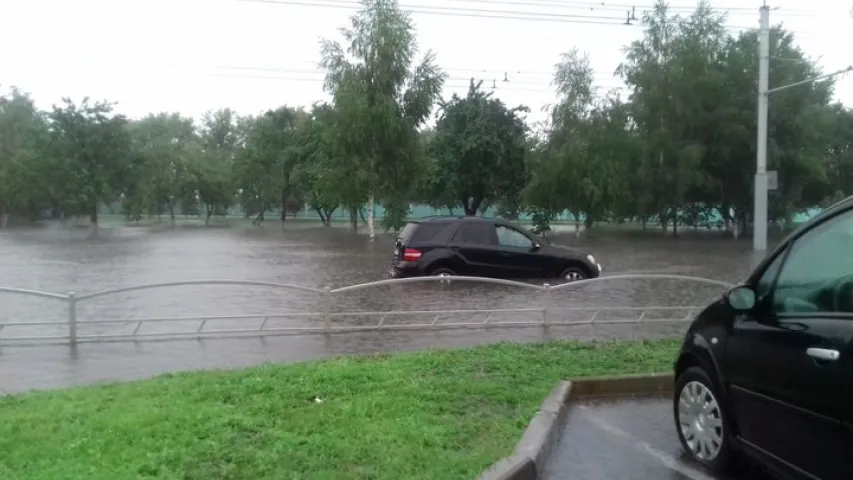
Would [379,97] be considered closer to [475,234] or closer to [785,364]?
[475,234]

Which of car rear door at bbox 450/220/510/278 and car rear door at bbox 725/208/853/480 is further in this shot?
car rear door at bbox 450/220/510/278

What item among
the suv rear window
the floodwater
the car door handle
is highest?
the suv rear window

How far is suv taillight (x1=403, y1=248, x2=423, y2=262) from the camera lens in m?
16.0

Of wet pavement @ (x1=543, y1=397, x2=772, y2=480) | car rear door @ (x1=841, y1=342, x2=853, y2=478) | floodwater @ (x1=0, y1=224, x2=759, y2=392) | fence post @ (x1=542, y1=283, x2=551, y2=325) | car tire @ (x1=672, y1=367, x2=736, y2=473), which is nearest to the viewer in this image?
car rear door @ (x1=841, y1=342, x2=853, y2=478)

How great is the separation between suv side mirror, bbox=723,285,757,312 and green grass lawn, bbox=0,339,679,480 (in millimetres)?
1727

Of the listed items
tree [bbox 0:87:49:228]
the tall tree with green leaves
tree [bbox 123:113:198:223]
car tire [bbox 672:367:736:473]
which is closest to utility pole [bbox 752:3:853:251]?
car tire [bbox 672:367:736:473]

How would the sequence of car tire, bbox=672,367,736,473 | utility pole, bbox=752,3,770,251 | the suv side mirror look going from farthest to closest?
utility pole, bbox=752,3,770,251 < car tire, bbox=672,367,736,473 < the suv side mirror

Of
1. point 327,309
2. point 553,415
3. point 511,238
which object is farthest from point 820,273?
point 511,238

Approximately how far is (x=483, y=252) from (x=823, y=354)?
1270 centimetres

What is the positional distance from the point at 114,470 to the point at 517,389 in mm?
3508

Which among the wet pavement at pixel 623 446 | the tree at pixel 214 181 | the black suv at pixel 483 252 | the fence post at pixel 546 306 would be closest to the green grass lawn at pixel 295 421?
the wet pavement at pixel 623 446

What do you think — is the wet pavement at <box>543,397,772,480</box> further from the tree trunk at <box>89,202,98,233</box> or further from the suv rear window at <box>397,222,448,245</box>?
the tree trunk at <box>89,202,98,233</box>

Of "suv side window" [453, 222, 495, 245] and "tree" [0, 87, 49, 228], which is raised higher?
"tree" [0, 87, 49, 228]

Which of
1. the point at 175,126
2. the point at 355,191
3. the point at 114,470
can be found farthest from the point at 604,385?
the point at 175,126
